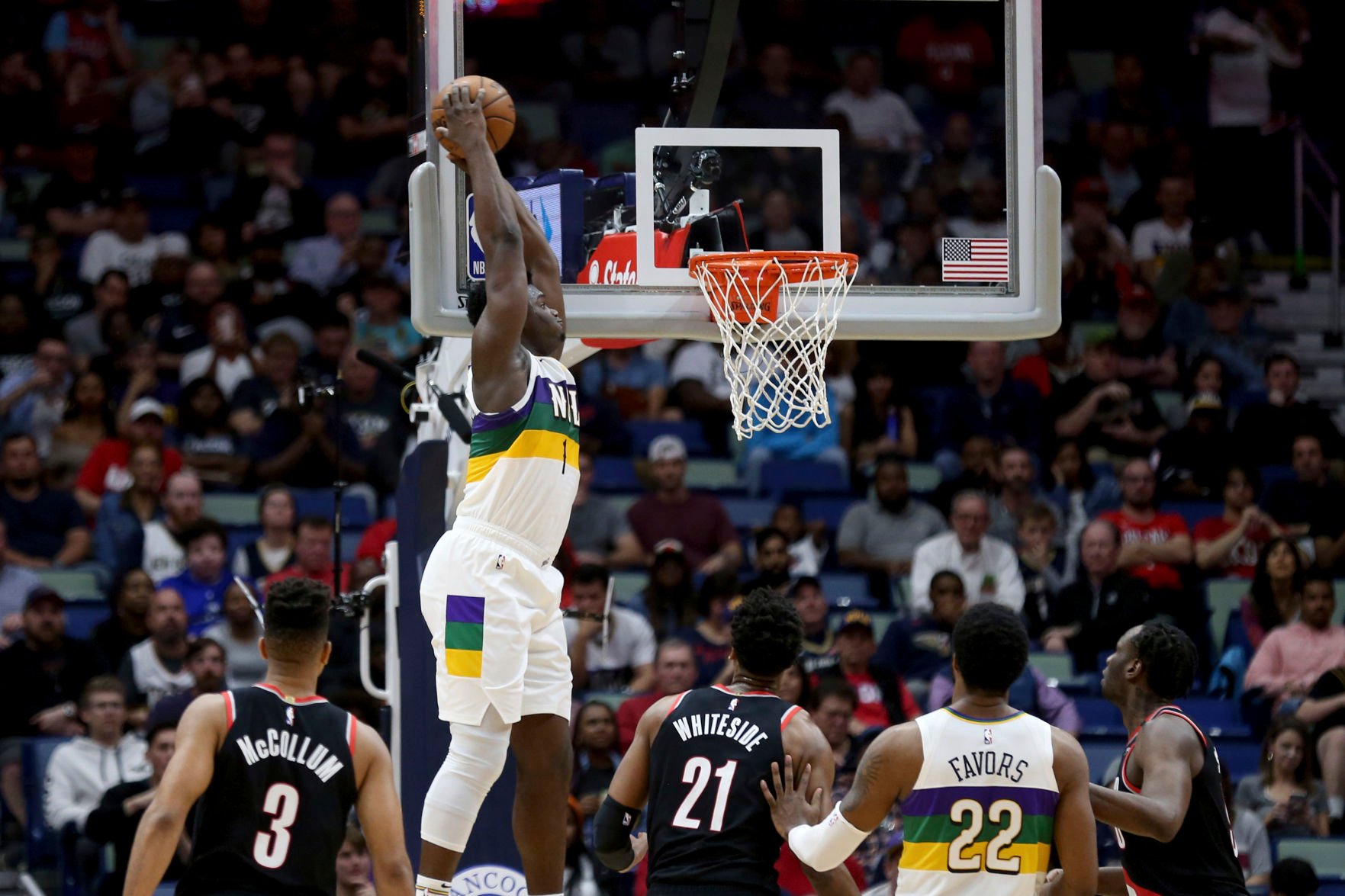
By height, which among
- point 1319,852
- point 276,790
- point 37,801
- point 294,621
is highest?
point 294,621

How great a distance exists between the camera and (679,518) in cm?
1211

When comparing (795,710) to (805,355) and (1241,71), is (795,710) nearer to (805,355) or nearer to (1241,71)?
(805,355)

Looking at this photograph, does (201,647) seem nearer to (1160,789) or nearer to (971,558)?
(971,558)

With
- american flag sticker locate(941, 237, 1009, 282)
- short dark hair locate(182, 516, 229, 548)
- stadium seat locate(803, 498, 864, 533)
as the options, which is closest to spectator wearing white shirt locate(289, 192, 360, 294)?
short dark hair locate(182, 516, 229, 548)

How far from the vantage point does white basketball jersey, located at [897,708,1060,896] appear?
17.2ft

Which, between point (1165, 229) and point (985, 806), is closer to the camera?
point (985, 806)

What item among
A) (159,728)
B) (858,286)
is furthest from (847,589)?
(858,286)

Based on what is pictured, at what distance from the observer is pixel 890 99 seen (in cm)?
1205

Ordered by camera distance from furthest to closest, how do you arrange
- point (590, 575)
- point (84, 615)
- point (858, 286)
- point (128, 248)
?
point (128, 248) < point (84, 615) < point (590, 575) < point (858, 286)

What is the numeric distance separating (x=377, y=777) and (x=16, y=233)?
10.9 m

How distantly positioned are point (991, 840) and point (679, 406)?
8629 mm

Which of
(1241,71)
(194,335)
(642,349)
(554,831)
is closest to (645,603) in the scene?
(642,349)

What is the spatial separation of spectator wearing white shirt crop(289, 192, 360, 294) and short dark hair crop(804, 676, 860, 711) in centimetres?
615

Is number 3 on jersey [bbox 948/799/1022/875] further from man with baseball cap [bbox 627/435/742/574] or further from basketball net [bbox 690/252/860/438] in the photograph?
man with baseball cap [bbox 627/435/742/574]
